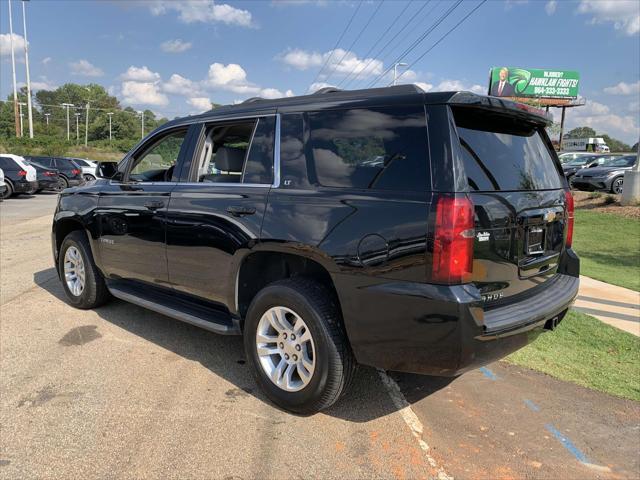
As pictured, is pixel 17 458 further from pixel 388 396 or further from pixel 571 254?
pixel 571 254

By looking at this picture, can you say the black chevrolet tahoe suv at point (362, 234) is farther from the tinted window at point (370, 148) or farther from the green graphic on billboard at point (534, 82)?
the green graphic on billboard at point (534, 82)

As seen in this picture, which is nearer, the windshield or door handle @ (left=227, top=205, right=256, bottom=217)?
door handle @ (left=227, top=205, right=256, bottom=217)

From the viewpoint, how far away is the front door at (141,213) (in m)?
4.21

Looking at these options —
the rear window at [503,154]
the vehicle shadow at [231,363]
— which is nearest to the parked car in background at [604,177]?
the rear window at [503,154]

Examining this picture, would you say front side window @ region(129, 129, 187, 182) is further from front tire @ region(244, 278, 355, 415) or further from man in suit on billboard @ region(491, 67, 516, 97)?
man in suit on billboard @ region(491, 67, 516, 97)

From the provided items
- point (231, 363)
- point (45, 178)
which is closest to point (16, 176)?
point (45, 178)

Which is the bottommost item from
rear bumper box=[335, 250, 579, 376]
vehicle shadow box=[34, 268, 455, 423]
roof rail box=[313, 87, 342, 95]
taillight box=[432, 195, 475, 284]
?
vehicle shadow box=[34, 268, 455, 423]

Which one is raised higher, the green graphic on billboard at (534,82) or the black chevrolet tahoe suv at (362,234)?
the green graphic on billboard at (534,82)

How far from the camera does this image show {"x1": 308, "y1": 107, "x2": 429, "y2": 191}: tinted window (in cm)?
277

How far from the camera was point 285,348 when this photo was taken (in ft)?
10.8

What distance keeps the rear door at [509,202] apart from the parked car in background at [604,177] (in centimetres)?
1710

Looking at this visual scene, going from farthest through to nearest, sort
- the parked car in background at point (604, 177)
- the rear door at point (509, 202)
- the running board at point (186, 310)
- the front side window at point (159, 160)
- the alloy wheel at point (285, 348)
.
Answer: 1. the parked car in background at point (604, 177)
2. the front side window at point (159, 160)
3. the running board at point (186, 310)
4. the alloy wheel at point (285, 348)
5. the rear door at point (509, 202)

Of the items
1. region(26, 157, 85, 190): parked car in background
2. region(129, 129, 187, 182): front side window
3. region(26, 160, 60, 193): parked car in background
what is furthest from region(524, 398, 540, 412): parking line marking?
region(26, 157, 85, 190): parked car in background

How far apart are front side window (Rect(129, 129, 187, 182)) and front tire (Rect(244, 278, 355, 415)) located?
68.5 inches
